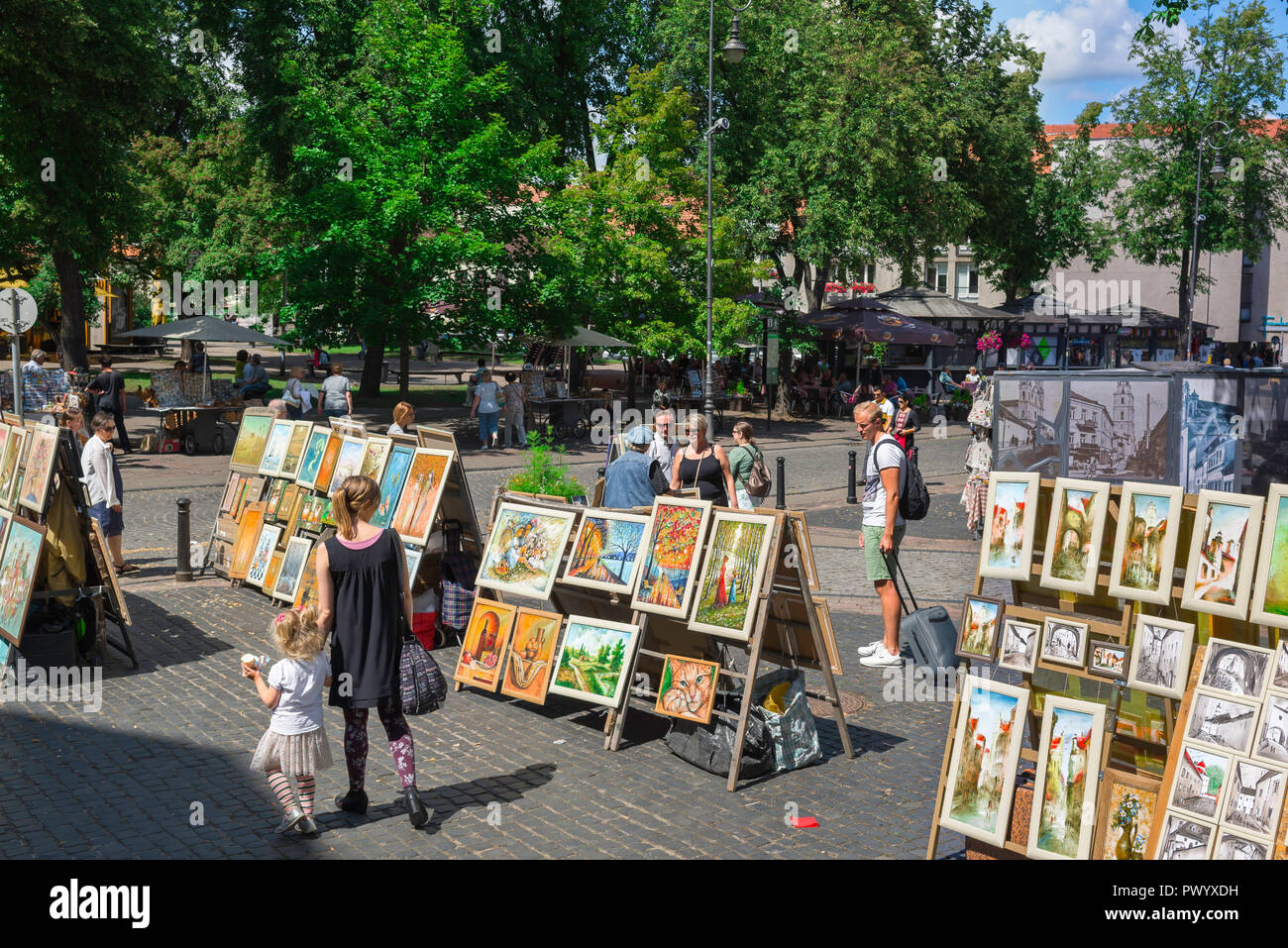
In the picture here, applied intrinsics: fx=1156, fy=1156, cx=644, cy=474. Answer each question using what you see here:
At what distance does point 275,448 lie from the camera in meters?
12.3

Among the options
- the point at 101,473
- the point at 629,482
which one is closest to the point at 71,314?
the point at 101,473

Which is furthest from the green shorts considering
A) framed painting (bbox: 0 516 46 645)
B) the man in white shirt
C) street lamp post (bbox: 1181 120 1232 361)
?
street lamp post (bbox: 1181 120 1232 361)

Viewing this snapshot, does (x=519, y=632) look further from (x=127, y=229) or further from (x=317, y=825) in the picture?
(x=127, y=229)

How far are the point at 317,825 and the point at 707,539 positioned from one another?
9.73ft

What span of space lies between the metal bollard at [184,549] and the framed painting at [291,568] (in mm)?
1885

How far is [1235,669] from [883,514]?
15.7 feet

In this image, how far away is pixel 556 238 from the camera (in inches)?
1139

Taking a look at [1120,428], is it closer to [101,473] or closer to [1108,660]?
[1108,660]

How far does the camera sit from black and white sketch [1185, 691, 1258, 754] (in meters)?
4.63

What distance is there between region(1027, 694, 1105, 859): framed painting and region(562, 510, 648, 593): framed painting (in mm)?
3315

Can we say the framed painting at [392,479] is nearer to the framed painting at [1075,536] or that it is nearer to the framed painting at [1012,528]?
the framed painting at [1012,528]

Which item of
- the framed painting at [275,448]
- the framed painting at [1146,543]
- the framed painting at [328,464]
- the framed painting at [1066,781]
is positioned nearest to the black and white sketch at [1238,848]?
the framed painting at [1066,781]

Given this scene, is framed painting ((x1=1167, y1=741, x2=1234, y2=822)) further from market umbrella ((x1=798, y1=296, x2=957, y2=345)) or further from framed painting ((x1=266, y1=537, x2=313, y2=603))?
market umbrella ((x1=798, y1=296, x2=957, y2=345))

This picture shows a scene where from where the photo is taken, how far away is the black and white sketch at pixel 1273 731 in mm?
4504
